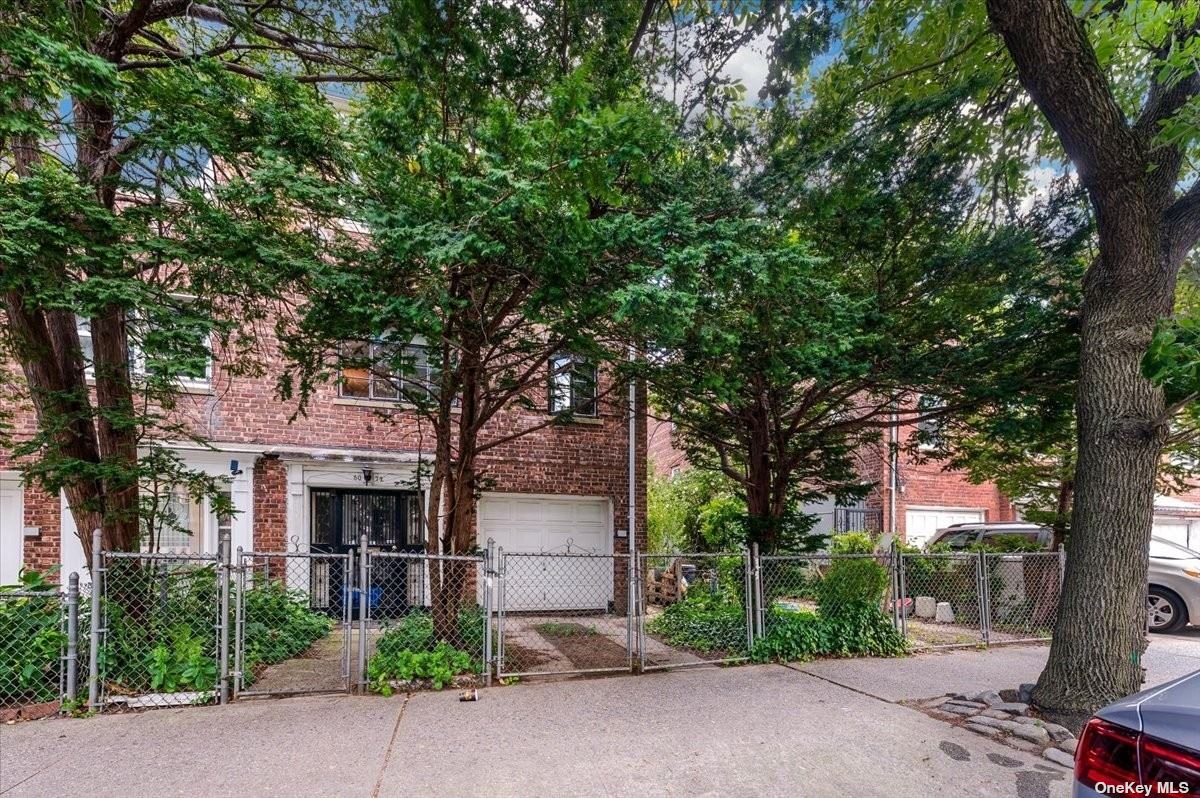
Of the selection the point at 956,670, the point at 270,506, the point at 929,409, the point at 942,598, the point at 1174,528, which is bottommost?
the point at 942,598

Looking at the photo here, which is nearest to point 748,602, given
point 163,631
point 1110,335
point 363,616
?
point 363,616

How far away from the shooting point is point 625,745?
4410mm

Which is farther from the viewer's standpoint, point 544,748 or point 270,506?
point 270,506

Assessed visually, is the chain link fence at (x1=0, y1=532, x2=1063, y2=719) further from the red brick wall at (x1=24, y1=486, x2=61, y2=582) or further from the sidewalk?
the red brick wall at (x1=24, y1=486, x2=61, y2=582)

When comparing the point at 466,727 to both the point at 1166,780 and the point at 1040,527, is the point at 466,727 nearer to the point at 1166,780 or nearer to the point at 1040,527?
the point at 1166,780

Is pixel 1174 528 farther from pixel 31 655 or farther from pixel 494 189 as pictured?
pixel 31 655

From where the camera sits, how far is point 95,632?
16.6ft

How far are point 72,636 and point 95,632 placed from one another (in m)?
0.17

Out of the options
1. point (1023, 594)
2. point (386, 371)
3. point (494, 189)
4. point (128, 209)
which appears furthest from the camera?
point (1023, 594)

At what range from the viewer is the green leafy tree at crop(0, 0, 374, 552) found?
14.5ft

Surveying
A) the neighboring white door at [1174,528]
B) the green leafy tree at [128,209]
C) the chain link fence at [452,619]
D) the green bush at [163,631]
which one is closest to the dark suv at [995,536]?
the chain link fence at [452,619]

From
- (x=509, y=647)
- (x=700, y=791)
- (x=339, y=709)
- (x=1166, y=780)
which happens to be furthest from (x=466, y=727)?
(x=1166, y=780)

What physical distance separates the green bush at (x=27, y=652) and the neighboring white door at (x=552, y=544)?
596cm

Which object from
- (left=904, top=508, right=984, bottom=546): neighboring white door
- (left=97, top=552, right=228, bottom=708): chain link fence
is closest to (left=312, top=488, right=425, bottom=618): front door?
(left=97, top=552, right=228, bottom=708): chain link fence
